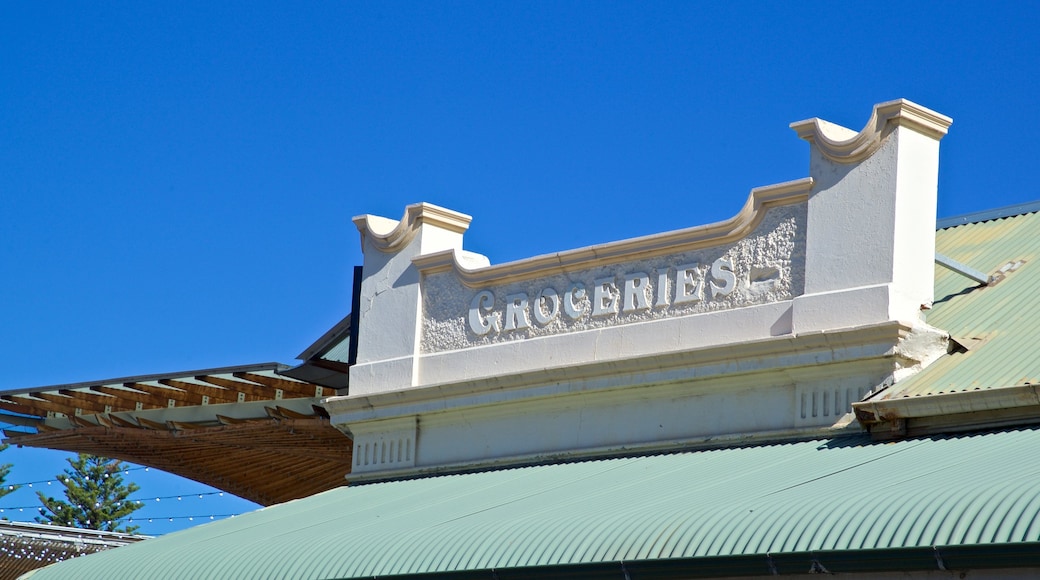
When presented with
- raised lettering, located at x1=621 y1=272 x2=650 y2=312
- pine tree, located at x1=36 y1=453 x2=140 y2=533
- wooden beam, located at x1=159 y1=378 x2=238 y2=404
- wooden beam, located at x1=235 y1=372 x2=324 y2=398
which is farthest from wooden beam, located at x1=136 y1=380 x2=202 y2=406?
pine tree, located at x1=36 y1=453 x2=140 y2=533

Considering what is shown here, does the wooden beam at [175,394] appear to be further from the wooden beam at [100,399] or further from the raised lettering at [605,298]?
the raised lettering at [605,298]

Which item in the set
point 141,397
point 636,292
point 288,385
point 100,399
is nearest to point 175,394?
point 141,397

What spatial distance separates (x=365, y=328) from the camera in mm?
17625

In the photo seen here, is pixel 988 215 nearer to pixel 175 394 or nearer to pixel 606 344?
pixel 606 344

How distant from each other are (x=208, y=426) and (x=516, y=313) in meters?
7.04

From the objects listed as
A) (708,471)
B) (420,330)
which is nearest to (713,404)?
(708,471)

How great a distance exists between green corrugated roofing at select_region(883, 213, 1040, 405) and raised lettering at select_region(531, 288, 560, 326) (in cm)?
359

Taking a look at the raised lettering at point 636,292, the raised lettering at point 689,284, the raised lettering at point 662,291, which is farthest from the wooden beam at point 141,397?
the raised lettering at point 689,284

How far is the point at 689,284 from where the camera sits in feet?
48.0

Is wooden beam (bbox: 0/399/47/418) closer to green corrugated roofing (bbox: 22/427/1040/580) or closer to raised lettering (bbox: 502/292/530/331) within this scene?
green corrugated roofing (bbox: 22/427/1040/580)

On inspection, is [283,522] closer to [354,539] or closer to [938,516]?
[354,539]

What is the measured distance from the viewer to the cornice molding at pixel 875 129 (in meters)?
13.3

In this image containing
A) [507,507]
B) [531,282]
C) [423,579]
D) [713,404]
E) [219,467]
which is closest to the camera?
[423,579]

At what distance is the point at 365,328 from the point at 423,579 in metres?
6.02
